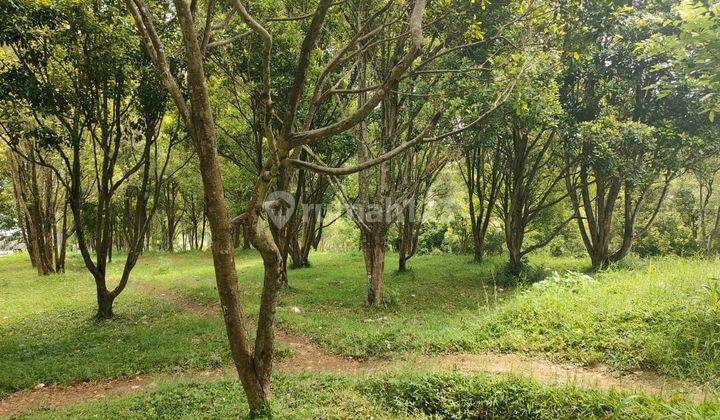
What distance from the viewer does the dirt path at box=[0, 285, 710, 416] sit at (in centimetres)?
559

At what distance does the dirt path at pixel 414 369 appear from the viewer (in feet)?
18.3

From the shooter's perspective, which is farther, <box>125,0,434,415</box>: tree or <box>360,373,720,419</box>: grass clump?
<box>360,373,720,419</box>: grass clump

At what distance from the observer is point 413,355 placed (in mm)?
7496

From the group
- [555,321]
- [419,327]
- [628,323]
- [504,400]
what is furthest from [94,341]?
[628,323]

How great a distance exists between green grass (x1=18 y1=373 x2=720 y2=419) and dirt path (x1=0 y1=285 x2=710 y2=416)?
1.33 feet

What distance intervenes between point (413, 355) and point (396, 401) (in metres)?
2.02

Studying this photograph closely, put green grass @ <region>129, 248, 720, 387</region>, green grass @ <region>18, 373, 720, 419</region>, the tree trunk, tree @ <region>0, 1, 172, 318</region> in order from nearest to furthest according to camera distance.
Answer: green grass @ <region>18, 373, 720, 419</region>
green grass @ <region>129, 248, 720, 387</region>
tree @ <region>0, 1, 172, 318</region>
the tree trunk

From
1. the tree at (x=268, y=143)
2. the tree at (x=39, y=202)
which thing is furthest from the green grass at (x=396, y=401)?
the tree at (x=39, y=202)

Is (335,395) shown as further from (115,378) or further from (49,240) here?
(49,240)

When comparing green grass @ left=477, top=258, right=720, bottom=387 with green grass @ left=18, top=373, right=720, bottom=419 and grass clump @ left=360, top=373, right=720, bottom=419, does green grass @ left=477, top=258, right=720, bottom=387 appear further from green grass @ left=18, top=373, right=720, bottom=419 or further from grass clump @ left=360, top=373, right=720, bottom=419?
green grass @ left=18, top=373, right=720, bottom=419

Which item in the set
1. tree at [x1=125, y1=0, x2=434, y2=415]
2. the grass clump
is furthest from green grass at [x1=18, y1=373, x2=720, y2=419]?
tree at [x1=125, y1=0, x2=434, y2=415]

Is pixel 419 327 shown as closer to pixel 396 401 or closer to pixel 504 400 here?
pixel 396 401

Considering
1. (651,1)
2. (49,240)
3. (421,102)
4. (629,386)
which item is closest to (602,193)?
(651,1)

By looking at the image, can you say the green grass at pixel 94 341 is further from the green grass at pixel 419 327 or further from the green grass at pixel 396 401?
the green grass at pixel 396 401
